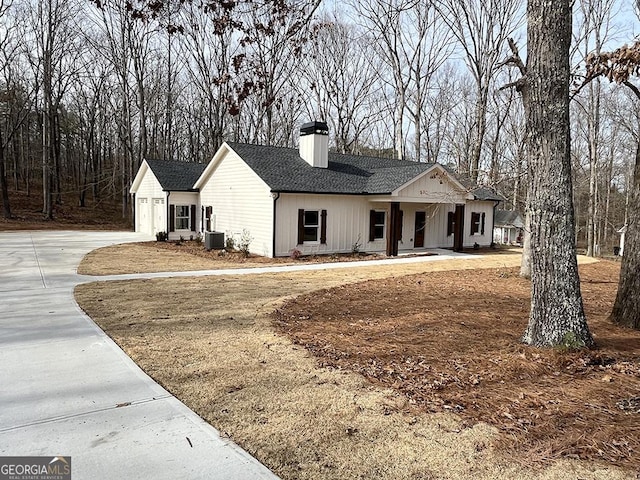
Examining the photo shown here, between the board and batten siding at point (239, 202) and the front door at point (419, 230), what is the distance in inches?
281

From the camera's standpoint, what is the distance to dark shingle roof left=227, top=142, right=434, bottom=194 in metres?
16.6

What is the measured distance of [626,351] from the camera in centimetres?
540

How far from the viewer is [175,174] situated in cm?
2317

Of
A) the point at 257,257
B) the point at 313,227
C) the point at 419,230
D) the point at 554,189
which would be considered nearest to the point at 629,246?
the point at 554,189

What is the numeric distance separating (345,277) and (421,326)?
541cm

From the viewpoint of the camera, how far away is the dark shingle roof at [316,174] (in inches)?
654

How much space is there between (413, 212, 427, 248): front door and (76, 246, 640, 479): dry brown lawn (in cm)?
1093

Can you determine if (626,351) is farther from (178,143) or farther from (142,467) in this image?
(178,143)

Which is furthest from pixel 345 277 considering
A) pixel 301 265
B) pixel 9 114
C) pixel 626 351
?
pixel 9 114

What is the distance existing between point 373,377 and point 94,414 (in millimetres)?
2586

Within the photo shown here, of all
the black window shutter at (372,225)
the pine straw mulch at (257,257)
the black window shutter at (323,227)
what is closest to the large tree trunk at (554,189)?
the pine straw mulch at (257,257)

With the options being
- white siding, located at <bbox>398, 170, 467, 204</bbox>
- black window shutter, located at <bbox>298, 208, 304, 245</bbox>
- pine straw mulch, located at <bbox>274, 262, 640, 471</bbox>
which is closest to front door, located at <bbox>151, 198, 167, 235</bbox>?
black window shutter, located at <bbox>298, 208, 304, 245</bbox>

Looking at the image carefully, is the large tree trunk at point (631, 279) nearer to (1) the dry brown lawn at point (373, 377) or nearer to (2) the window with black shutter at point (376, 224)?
(1) the dry brown lawn at point (373, 377)

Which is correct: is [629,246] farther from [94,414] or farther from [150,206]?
[150,206]
